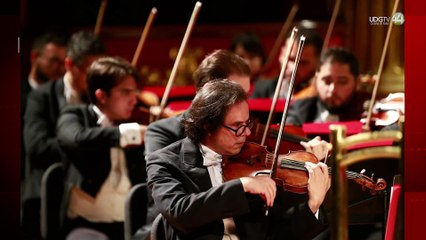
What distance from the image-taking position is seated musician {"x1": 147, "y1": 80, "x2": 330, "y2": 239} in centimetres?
306

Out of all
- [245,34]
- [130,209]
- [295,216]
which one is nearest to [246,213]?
[295,216]

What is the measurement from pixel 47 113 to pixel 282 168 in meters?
1.99

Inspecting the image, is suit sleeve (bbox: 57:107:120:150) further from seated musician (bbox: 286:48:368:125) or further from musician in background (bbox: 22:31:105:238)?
seated musician (bbox: 286:48:368:125)

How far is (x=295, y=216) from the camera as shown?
3.12 m

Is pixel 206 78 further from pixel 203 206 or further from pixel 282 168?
pixel 203 206

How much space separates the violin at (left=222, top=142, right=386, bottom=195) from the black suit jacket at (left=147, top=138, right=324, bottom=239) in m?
0.08

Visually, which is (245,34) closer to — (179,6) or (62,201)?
(179,6)

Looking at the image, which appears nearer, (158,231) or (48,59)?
(158,231)

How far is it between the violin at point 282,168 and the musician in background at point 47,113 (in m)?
1.69

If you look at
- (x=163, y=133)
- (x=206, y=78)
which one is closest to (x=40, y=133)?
(x=163, y=133)

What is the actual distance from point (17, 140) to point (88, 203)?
0.83m

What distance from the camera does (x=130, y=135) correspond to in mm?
4016

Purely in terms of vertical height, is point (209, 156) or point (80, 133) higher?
point (209, 156)

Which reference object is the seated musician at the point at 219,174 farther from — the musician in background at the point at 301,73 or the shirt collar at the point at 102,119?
the musician in background at the point at 301,73
